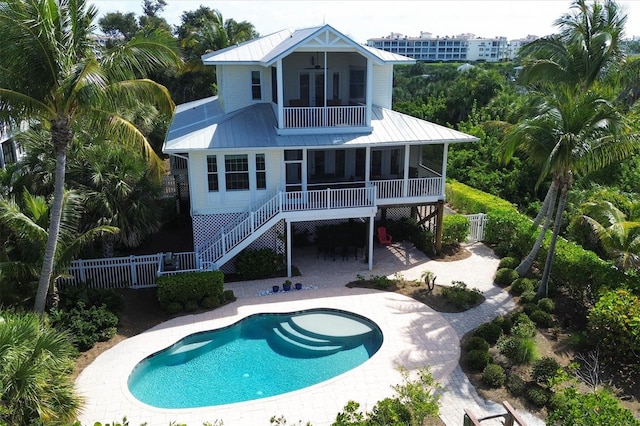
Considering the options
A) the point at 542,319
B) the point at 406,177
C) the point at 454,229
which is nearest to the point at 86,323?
the point at 406,177

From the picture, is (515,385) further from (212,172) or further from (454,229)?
(212,172)

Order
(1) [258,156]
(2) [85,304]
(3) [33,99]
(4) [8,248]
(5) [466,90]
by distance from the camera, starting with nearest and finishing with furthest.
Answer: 1. (3) [33,99]
2. (4) [8,248]
3. (2) [85,304]
4. (1) [258,156]
5. (5) [466,90]

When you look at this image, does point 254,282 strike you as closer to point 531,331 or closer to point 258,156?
point 258,156

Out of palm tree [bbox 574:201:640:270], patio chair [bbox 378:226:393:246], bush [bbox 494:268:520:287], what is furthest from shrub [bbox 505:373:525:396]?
patio chair [bbox 378:226:393:246]

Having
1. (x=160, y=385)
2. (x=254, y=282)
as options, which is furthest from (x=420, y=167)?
(x=160, y=385)

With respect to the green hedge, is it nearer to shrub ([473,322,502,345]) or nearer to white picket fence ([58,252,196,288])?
white picket fence ([58,252,196,288])
